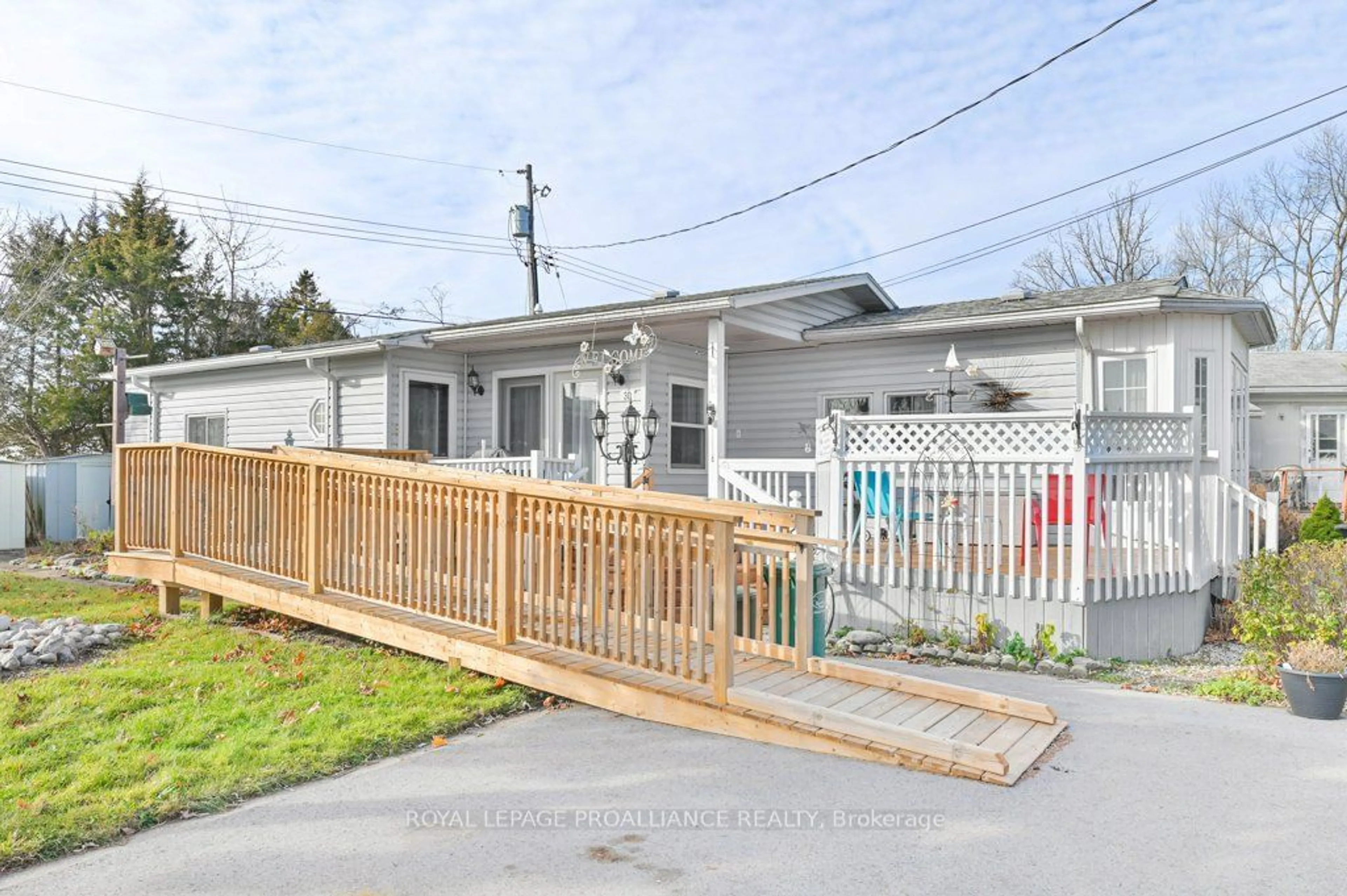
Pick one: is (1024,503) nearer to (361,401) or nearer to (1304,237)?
(361,401)

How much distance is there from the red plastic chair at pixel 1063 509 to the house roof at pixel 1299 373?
12.9m

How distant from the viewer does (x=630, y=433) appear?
29.7 ft

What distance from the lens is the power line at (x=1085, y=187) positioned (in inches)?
478

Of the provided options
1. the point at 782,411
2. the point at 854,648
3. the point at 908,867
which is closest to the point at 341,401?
the point at 782,411

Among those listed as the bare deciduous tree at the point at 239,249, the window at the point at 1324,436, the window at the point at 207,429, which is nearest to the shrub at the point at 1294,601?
the window at the point at 207,429

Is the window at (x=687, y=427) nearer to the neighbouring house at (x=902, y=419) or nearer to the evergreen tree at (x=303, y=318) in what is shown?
the neighbouring house at (x=902, y=419)

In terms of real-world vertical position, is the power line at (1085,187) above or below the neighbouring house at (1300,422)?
above

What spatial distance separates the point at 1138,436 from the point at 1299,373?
16.8m

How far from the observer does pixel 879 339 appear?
9.87 meters

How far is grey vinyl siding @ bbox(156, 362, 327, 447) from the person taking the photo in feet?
42.7

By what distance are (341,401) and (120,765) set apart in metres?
9.14

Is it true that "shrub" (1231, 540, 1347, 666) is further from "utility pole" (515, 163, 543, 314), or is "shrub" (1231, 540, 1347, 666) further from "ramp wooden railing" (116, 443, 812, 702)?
"utility pole" (515, 163, 543, 314)

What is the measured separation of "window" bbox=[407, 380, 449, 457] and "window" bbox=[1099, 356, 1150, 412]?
8416mm

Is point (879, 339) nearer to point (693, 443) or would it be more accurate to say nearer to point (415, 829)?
point (693, 443)
